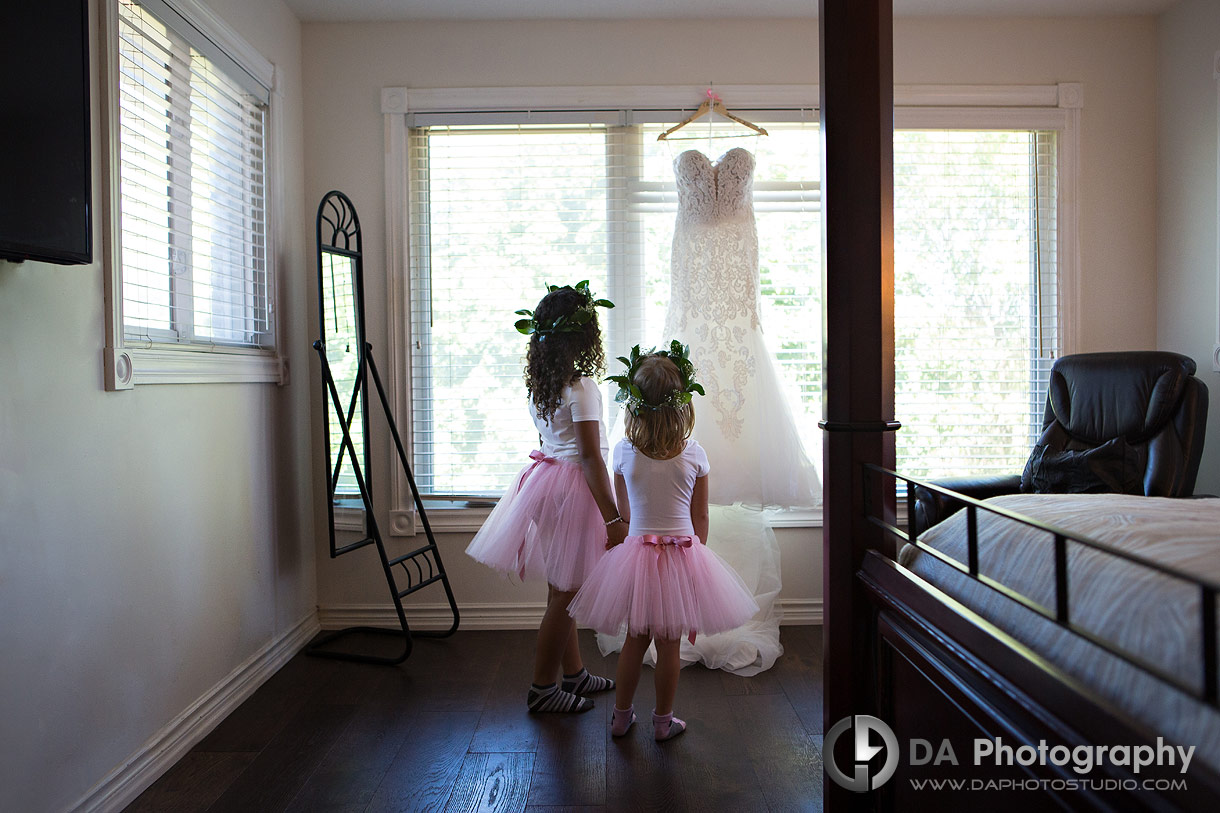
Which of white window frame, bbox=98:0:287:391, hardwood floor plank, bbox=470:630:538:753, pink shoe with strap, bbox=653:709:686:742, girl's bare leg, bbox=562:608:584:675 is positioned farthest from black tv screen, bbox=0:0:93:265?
pink shoe with strap, bbox=653:709:686:742

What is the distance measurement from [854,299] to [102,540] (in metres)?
1.98

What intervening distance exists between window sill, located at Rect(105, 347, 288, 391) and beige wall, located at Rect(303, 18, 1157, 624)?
641 millimetres

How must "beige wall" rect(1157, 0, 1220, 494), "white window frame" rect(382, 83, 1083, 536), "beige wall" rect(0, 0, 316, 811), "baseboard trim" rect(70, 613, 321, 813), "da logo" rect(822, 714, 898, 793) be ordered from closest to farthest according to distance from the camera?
"da logo" rect(822, 714, 898, 793) → "beige wall" rect(0, 0, 316, 811) → "baseboard trim" rect(70, 613, 321, 813) → "beige wall" rect(1157, 0, 1220, 494) → "white window frame" rect(382, 83, 1083, 536)

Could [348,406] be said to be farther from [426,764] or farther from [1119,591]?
[1119,591]

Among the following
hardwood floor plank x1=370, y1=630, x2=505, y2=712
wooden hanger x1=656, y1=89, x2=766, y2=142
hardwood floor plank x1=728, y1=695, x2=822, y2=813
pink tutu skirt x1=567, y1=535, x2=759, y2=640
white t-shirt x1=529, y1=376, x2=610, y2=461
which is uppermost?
wooden hanger x1=656, y1=89, x2=766, y2=142

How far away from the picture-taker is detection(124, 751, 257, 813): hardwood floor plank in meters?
2.16

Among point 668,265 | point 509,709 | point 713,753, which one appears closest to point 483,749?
point 509,709

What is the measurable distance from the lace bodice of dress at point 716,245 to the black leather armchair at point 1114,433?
3.54 ft

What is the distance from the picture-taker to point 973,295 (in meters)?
3.78

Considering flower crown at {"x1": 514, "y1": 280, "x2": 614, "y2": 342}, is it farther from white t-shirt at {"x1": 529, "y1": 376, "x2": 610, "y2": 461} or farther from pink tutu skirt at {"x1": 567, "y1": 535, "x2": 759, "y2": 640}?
pink tutu skirt at {"x1": 567, "y1": 535, "x2": 759, "y2": 640}

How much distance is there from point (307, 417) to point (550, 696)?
1739mm

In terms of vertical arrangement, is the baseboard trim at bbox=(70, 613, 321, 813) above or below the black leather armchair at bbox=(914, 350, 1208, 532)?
below

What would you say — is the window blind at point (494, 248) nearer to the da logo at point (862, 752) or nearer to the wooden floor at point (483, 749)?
the wooden floor at point (483, 749)

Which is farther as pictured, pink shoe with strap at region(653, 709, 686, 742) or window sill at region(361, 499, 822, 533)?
window sill at region(361, 499, 822, 533)
